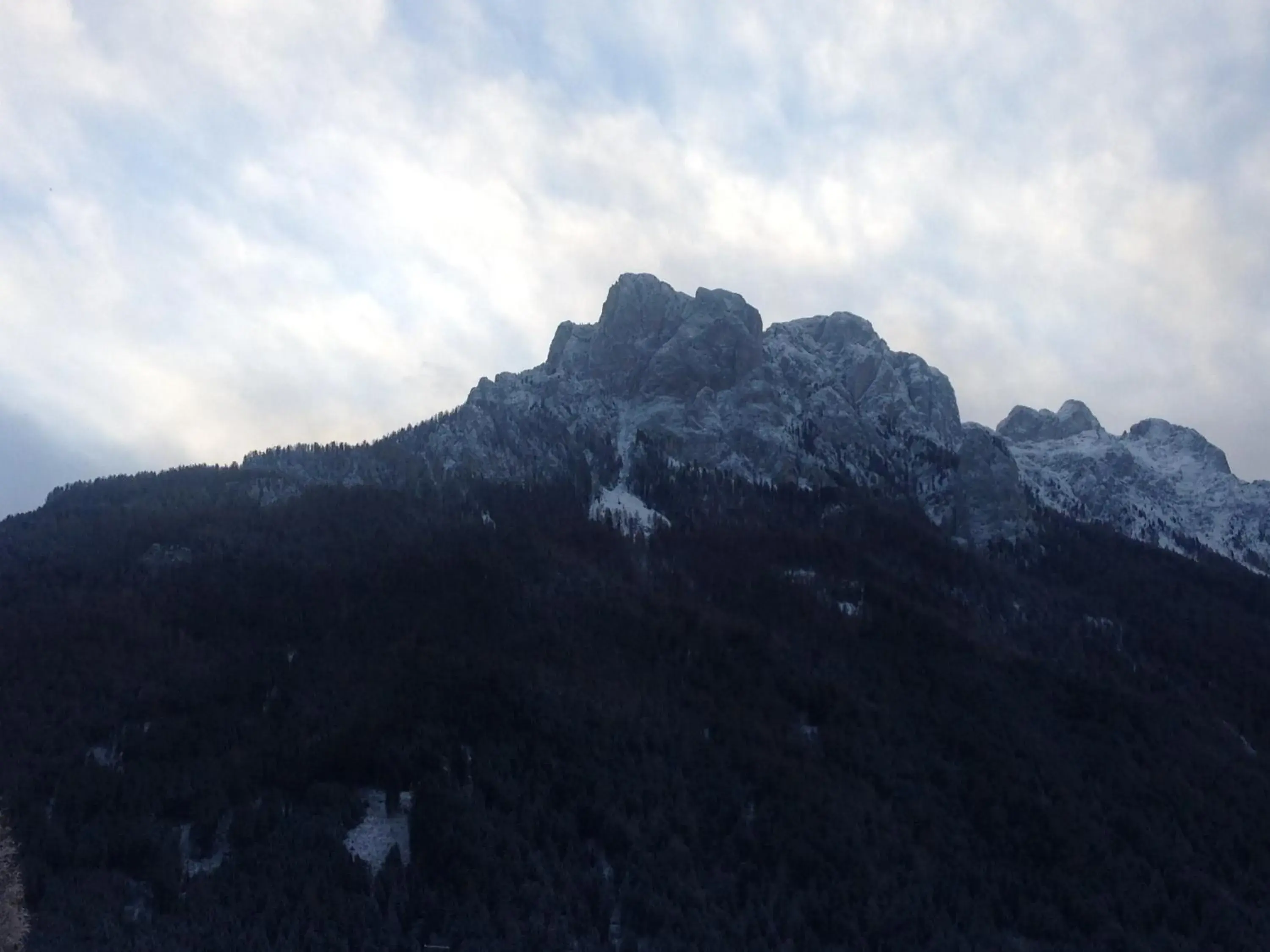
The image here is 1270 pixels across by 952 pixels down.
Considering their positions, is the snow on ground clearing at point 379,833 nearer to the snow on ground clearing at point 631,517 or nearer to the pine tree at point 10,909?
the pine tree at point 10,909

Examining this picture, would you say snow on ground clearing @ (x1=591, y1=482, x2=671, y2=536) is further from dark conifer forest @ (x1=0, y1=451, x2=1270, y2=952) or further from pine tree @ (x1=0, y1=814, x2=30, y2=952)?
pine tree @ (x1=0, y1=814, x2=30, y2=952)

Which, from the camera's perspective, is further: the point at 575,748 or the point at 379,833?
the point at 575,748

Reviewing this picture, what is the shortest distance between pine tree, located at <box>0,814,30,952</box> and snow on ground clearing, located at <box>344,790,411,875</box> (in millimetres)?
36240

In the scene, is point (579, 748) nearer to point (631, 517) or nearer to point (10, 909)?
point (10, 909)

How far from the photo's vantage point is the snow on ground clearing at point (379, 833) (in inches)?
3944

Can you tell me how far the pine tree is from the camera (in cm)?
5981

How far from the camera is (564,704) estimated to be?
396 ft

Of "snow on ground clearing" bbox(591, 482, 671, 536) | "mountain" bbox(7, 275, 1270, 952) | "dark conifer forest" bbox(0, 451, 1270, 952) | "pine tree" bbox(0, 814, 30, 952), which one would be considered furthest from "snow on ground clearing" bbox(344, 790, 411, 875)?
"snow on ground clearing" bbox(591, 482, 671, 536)

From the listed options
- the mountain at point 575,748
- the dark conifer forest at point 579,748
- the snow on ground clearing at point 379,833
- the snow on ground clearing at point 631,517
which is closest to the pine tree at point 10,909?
the mountain at point 575,748

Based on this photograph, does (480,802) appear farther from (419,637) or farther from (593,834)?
(419,637)

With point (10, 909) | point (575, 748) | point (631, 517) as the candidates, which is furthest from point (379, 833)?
point (631, 517)

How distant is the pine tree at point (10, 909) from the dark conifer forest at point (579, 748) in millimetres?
20717

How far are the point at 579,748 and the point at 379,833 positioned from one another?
A: 2118 cm

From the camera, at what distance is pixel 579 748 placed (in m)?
115
